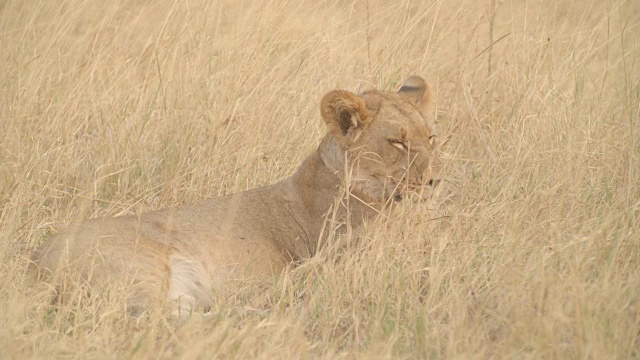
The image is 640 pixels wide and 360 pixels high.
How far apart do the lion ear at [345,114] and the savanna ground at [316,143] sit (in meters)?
0.45

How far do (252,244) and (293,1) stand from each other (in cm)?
241

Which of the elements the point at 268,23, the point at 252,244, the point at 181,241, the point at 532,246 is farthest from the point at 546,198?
the point at 268,23

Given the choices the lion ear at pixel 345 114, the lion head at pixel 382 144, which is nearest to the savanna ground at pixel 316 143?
the lion head at pixel 382 144

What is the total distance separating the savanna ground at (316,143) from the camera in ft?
11.3

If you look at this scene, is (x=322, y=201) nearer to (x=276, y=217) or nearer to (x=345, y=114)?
(x=276, y=217)

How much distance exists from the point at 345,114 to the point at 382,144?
0.22 m

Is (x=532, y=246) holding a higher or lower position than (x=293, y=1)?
lower

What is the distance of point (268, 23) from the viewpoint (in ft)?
20.9

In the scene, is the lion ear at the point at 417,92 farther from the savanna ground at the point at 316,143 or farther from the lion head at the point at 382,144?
the savanna ground at the point at 316,143

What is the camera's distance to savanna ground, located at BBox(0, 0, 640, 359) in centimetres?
345

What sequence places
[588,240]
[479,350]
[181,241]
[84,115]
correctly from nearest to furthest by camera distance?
[479,350] → [588,240] → [181,241] → [84,115]

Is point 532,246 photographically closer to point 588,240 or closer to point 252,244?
point 588,240

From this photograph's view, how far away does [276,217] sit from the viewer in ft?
15.8

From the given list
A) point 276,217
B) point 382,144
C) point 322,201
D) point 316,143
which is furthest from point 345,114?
point 316,143
